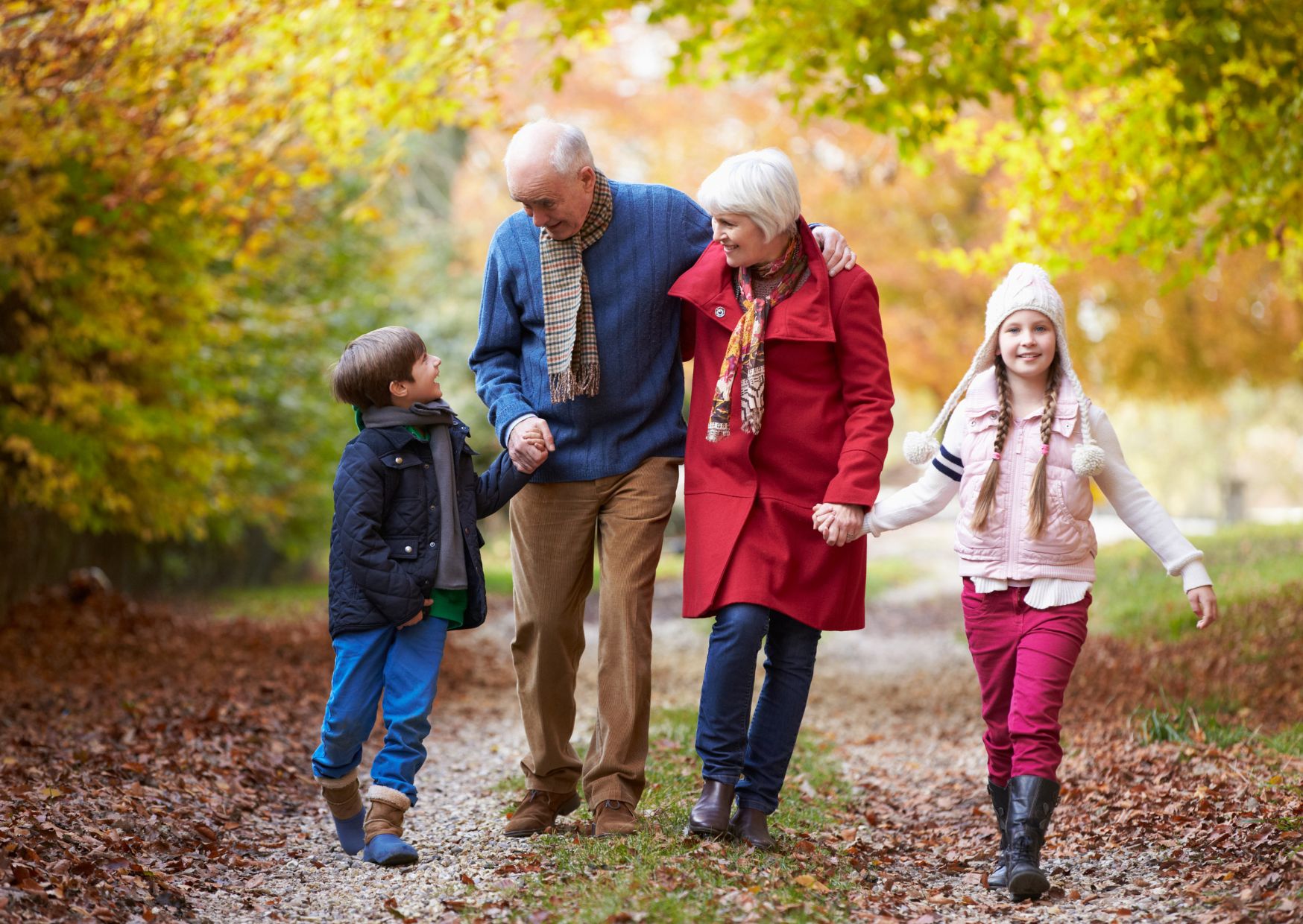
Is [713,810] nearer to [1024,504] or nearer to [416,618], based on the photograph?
[416,618]

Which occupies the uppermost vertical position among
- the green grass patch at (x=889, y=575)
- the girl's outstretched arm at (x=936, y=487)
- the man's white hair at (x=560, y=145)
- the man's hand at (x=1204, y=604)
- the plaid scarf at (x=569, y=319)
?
the man's white hair at (x=560, y=145)

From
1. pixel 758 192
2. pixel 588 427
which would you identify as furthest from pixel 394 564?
pixel 758 192

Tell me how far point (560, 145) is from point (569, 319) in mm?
524

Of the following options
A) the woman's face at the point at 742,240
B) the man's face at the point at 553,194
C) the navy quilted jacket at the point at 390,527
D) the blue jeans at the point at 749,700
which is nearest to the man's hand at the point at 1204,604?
the blue jeans at the point at 749,700

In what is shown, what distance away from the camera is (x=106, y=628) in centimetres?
965

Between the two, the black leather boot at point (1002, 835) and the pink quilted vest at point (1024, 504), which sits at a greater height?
the pink quilted vest at point (1024, 504)

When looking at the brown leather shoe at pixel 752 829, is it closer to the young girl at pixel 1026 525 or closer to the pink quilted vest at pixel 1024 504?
the young girl at pixel 1026 525

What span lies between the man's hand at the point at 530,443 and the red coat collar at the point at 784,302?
1.94ft

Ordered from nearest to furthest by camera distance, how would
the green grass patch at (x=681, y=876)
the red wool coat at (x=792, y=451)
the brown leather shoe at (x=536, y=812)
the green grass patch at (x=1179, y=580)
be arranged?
the green grass patch at (x=681, y=876), the red wool coat at (x=792, y=451), the brown leather shoe at (x=536, y=812), the green grass patch at (x=1179, y=580)

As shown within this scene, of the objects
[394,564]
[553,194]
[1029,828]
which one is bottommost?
[1029,828]

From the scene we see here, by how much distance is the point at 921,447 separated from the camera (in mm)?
4035

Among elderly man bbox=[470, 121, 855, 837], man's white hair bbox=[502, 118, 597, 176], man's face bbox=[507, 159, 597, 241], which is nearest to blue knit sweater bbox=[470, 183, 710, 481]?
elderly man bbox=[470, 121, 855, 837]

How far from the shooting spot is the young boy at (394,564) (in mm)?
3896

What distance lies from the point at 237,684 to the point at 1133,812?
5.04 meters
